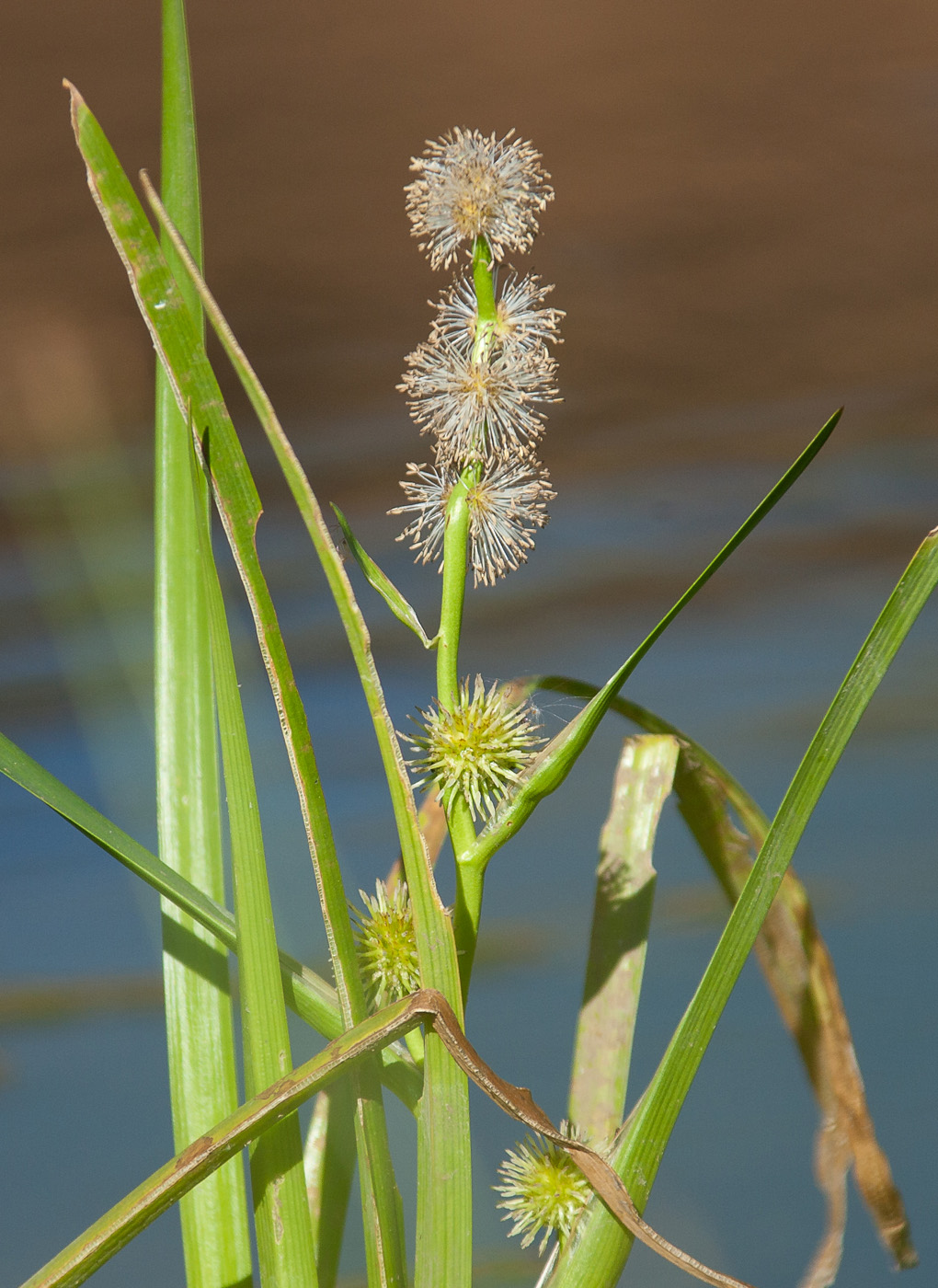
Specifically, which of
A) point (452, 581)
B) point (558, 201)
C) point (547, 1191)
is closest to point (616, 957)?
point (547, 1191)

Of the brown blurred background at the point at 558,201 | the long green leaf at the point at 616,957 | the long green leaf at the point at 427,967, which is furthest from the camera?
the brown blurred background at the point at 558,201

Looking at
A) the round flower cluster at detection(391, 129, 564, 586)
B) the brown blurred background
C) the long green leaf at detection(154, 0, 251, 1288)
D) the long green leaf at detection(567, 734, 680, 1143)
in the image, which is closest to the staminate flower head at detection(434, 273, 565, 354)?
the round flower cluster at detection(391, 129, 564, 586)

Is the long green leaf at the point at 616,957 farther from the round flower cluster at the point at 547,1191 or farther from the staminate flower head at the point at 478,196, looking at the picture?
the staminate flower head at the point at 478,196

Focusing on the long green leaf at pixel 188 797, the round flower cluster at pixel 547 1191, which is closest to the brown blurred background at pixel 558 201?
the long green leaf at pixel 188 797

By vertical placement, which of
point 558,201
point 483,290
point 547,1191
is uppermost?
point 558,201

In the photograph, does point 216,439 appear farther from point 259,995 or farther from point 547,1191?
point 547,1191

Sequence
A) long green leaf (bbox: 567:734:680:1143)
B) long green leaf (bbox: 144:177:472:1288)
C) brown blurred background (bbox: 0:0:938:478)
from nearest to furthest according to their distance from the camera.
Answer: long green leaf (bbox: 144:177:472:1288)
long green leaf (bbox: 567:734:680:1143)
brown blurred background (bbox: 0:0:938:478)

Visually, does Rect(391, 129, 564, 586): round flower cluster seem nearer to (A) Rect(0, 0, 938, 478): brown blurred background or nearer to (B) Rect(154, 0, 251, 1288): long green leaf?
Result: (B) Rect(154, 0, 251, 1288): long green leaf
